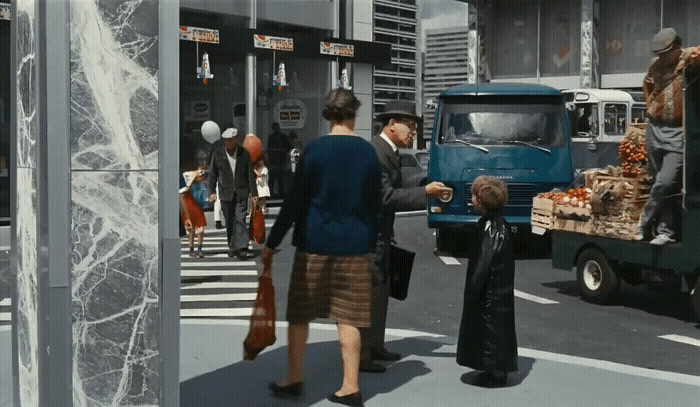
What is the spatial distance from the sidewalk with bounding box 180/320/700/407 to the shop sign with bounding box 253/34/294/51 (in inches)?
707

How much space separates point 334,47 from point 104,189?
23.9 m

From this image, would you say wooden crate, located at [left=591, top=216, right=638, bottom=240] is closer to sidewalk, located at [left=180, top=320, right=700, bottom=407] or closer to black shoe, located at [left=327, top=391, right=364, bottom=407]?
sidewalk, located at [left=180, top=320, right=700, bottom=407]

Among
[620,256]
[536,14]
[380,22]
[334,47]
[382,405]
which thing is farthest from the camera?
[536,14]

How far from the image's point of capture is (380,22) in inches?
1259

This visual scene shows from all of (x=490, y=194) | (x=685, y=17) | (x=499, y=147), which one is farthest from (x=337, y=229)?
(x=685, y=17)

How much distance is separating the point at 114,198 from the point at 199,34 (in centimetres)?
1942

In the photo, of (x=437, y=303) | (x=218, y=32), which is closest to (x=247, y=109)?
A: (x=218, y=32)

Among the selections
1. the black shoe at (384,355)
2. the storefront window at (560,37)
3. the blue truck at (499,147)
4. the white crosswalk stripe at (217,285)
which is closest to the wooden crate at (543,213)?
the white crosswalk stripe at (217,285)

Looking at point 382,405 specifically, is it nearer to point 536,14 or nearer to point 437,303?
point 437,303

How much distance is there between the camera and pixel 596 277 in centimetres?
1083

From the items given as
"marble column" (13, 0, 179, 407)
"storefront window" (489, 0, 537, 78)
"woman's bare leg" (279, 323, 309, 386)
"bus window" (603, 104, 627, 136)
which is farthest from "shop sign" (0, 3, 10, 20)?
"storefront window" (489, 0, 537, 78)

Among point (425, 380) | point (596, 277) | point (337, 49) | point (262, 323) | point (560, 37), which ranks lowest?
point (425, 380)

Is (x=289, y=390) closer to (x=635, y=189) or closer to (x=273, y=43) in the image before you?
(x=635, y=189)

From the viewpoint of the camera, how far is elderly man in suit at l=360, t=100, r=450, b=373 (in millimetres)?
6520
